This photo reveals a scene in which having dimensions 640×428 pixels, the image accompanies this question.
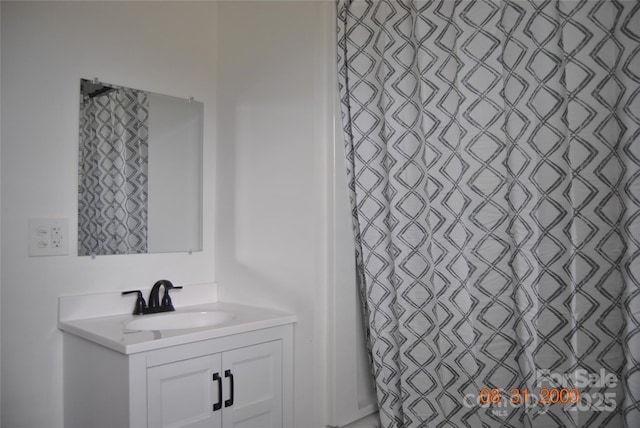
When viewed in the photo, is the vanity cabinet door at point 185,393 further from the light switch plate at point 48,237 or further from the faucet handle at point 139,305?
the light switch plate at point 48,237

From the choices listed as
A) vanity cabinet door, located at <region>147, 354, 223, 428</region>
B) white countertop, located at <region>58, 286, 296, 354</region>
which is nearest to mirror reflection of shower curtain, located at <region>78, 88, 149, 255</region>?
white countertop, located at <region>58, 286, 296, 354</region>

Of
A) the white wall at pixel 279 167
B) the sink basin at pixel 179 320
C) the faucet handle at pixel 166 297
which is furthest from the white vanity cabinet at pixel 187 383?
the faucet handle at pixel 166 297

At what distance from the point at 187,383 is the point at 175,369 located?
0.07 m

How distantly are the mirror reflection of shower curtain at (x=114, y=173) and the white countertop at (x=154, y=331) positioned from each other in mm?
268

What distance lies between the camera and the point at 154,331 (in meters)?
1.49

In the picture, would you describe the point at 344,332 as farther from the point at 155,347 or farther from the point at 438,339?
the point at 155,347

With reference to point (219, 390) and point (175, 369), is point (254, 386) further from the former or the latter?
point (175, 369)

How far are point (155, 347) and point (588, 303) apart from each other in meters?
1.18

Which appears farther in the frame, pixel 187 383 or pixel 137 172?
pixel 137 172

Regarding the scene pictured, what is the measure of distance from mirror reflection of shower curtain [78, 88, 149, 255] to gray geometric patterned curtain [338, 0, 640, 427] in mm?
850

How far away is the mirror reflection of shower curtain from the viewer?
1.72m

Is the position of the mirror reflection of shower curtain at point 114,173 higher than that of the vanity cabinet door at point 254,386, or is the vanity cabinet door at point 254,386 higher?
the mirror reflection of shower curtain at point 114,173

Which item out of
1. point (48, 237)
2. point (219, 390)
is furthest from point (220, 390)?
point (48, 237)

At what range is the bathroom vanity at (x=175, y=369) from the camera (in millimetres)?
1343
